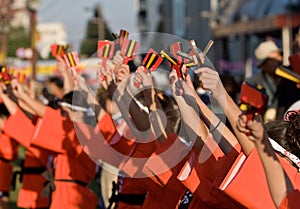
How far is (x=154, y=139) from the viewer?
4930 millimetres

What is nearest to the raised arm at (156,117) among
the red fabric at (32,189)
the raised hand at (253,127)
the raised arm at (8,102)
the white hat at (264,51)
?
the raised hand at (253,127)

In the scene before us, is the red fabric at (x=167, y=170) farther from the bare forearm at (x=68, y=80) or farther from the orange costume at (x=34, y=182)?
the orange costume at (x=34, y=182)

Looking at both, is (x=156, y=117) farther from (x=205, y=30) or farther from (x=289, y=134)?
(x=205, y=30)

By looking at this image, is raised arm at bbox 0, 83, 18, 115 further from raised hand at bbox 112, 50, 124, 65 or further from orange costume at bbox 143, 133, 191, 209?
orange costume at bbox 143, 133, 191, 209

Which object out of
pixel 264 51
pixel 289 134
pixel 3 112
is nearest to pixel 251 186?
pixel 289 134

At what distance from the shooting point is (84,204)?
6.30 meters

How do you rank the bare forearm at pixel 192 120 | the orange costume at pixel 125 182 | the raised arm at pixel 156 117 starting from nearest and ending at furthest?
the bare forearm at pixel 192 120
the raised arm at pixel 156 117
the orange costume at pixel 125 182

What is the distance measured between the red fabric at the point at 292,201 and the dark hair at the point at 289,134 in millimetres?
334

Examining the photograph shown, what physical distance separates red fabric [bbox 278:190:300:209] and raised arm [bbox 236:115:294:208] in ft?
0.13

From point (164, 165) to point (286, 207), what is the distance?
4.63ft

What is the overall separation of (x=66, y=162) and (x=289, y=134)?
10.0 ft

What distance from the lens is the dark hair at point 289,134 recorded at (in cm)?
355

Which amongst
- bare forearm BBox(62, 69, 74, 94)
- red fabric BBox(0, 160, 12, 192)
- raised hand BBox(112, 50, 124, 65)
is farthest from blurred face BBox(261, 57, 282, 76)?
raised hand BBox(112, 50, 124, 65)

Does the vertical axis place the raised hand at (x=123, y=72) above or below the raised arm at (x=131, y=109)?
above
